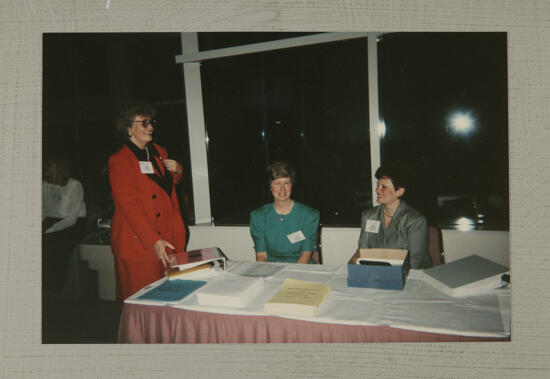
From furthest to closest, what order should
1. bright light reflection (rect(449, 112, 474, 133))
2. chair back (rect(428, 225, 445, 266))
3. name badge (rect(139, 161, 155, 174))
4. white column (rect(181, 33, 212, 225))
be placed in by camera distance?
white column (rect(181, 33, 212, 225))
chair back (rect(428, 225, 445, 266))
name badge (rect(139, 161, 155, 174))
bright light reflection (rect(449, 112, 474, 133))

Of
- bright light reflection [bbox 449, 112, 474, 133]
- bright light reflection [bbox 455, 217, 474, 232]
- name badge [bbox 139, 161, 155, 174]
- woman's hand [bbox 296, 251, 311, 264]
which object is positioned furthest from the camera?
bright light reflection [bbox 455, 217, 474, 232]

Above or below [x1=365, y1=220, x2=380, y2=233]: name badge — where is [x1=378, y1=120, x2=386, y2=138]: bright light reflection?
above

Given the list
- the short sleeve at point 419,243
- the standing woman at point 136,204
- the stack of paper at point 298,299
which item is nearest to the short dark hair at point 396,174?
the short sleeve at point 419,243

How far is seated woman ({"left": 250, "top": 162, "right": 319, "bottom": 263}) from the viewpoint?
88.2 inches

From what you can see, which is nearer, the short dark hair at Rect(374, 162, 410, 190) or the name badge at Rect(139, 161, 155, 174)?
the name badge at Rect(139, 161, 155, 174)

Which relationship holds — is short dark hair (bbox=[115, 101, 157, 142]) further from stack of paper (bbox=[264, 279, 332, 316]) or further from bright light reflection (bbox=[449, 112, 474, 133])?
bright light reflection (bbox=[449, 112, 474, 133])

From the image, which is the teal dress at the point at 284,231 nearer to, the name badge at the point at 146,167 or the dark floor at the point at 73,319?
the name badge at the point at 146,167

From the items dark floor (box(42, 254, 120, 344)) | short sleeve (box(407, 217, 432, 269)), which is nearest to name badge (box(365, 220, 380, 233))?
short sleeve (box(407, 217, 432, 269))

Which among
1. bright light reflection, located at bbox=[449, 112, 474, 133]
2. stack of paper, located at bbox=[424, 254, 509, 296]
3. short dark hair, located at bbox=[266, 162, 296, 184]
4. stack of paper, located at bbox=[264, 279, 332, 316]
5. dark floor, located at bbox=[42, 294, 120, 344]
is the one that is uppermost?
bright light reflection, located at bbox=[449, 112, 474, 133]

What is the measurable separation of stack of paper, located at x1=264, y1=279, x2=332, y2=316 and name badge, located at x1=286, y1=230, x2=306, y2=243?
0.78 m

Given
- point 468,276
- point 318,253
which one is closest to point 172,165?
point 318,253

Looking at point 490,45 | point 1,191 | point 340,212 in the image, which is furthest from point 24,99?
point 340,212
